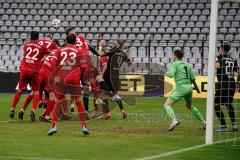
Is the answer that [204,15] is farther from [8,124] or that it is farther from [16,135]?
[16,135]

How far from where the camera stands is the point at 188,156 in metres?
11.5

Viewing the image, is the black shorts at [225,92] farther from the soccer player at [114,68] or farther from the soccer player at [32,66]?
the soccer player at [32,66]

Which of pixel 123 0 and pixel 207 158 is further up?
pixel 123 0

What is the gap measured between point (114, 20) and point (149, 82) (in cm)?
878

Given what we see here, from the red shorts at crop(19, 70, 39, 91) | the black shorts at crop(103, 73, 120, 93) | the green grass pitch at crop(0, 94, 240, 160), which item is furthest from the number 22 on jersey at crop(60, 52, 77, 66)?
the black shorts at crop(103, 73, 120, 93)

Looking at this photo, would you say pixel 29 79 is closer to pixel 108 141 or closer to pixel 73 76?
pixel 73 76

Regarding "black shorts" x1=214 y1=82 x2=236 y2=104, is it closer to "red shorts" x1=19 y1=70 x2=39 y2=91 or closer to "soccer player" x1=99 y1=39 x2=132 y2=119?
"soccer player" x1=99 y1=39 x2=132 y2=119

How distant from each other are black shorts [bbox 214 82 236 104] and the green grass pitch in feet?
2.80

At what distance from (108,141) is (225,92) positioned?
13.5 ft

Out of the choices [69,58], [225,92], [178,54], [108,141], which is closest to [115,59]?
[178,54]

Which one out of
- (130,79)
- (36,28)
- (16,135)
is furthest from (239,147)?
(36,28)

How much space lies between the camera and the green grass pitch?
11523 mm

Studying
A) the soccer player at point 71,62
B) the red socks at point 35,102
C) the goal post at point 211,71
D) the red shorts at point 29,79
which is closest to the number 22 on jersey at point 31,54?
the red shorts at point 29,79

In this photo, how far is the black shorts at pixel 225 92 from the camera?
16.2 m
